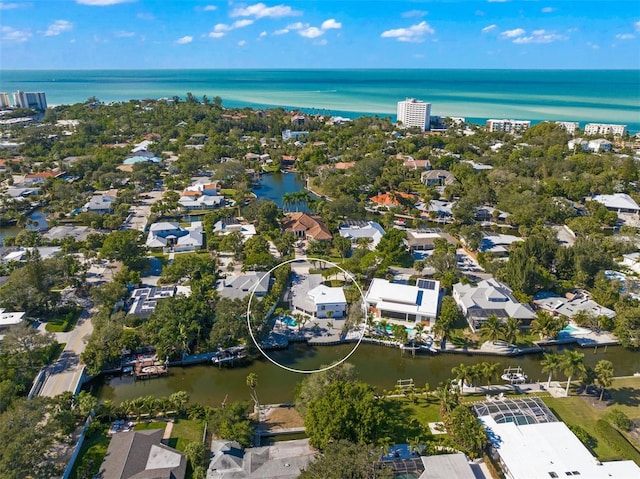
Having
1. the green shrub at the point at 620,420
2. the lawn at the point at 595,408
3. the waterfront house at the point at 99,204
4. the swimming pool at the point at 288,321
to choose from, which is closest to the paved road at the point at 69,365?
the swimming pool at the point at 288,321

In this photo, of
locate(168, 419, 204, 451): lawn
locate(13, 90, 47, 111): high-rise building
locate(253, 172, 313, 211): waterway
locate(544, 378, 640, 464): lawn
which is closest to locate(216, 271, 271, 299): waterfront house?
locate(168, 419, 204, 451): lawn

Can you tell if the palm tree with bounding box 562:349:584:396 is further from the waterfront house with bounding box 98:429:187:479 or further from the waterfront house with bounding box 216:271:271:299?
the waterfront house with bounding box 216:271:271:299

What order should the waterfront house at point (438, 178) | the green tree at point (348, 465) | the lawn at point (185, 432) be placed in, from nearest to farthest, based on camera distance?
the green tree at point (348, 465), the lawn at point (185, 432), the waterfront house at point (438, 178)

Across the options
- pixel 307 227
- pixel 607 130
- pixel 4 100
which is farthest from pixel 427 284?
pixel 4 100

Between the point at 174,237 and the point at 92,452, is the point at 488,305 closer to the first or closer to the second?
the point at 92,452

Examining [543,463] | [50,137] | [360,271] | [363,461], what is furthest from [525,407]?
[50,137]

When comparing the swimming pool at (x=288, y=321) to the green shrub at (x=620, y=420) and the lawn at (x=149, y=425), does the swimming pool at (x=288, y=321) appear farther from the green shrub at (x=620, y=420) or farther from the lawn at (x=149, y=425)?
the green shrub at (x=620, y=420)
